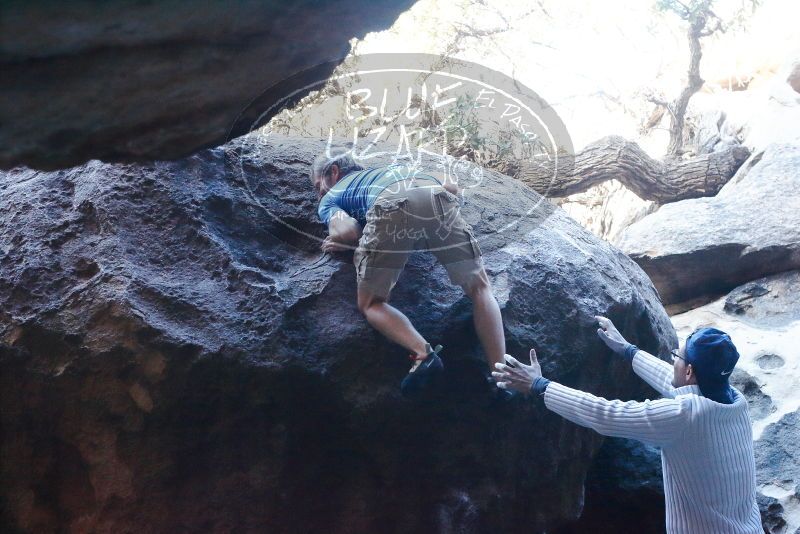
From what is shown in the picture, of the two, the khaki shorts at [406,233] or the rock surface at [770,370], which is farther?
the rock surface at [770,370]

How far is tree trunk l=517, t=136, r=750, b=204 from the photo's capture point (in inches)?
275

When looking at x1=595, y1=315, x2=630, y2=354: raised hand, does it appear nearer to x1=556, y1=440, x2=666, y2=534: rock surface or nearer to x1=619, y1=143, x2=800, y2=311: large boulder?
x1=556, y1=440, x2=666, y2=534: rock surface

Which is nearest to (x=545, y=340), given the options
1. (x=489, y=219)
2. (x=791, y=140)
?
(x=489, y=219)

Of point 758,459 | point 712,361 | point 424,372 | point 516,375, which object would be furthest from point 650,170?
point 424,372

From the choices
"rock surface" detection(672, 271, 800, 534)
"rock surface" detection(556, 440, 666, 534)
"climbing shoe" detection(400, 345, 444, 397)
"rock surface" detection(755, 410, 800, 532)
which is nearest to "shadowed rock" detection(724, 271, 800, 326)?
"rock surface" detection(672, 271, 800, 534)

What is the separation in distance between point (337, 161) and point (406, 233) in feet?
1.99

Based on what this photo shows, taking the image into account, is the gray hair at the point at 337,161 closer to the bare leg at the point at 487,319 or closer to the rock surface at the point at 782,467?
the bare leg at the point at 487,319

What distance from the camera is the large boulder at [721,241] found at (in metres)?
5.73

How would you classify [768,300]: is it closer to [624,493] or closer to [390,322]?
[624,493]

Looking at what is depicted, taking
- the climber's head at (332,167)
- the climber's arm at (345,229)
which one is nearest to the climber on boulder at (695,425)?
the climber's arm at (345,229)

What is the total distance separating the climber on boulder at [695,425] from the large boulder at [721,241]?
106 inches

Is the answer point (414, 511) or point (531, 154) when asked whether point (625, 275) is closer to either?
point (531, 154)

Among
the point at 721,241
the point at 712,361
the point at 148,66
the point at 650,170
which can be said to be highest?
the point at 650,170

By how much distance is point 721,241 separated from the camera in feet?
19.1
